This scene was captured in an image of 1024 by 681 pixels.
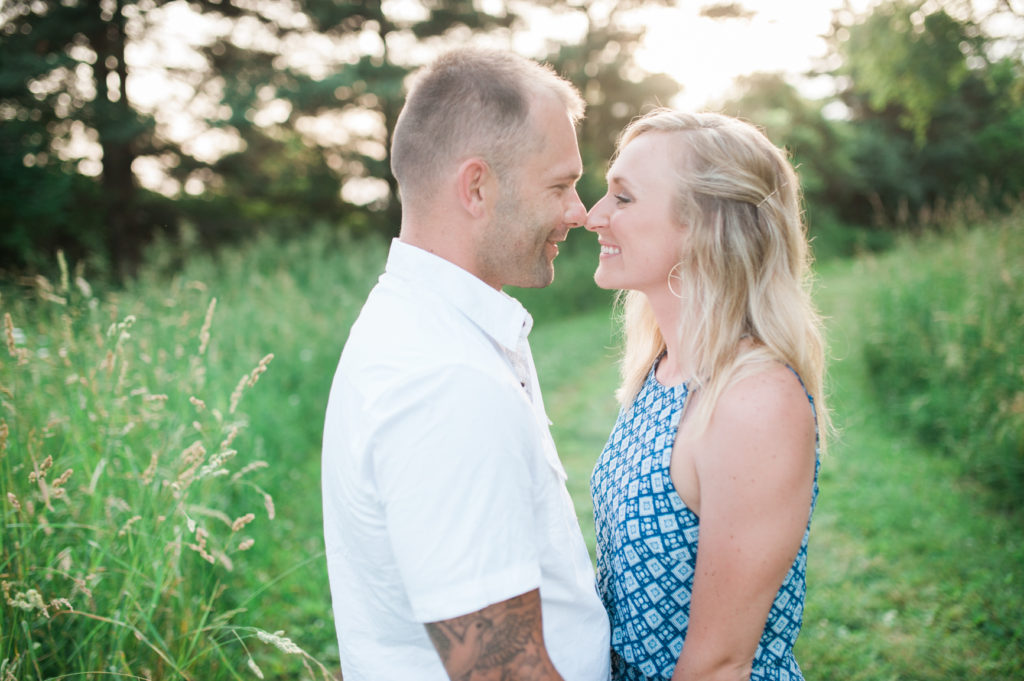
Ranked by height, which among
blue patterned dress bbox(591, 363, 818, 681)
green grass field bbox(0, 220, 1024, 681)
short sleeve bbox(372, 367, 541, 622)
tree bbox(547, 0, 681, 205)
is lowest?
green grass field bbox(0, 220, 1024, 681)

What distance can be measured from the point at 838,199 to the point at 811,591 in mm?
32299

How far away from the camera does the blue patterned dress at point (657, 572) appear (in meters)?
1.75

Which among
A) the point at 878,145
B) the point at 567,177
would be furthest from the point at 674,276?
the point at 878,145

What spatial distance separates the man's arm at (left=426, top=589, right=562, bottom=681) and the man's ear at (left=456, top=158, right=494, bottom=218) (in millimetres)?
900

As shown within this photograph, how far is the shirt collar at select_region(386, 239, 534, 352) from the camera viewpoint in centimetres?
155

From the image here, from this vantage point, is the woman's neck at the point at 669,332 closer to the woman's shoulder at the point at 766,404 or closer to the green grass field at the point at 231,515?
the woman's shoulder at the point at 766,404

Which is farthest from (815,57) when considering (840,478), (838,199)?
(840,478)

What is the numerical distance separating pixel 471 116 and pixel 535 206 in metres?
0.28

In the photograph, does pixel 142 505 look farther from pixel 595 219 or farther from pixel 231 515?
pixel 595 219

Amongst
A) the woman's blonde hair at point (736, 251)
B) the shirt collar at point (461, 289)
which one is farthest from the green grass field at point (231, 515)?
the woman's blonde hair at point (736, 251)

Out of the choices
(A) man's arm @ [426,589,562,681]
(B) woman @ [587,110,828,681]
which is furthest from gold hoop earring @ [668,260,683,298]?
(A) man's arm @ [426,589,562,681]

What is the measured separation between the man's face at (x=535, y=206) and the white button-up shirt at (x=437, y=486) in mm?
157

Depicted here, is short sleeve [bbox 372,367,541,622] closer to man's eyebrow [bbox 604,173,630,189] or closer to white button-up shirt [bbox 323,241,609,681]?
white button-up shirt [bbox 323,241,609,681]

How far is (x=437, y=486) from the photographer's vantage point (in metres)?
1.21
